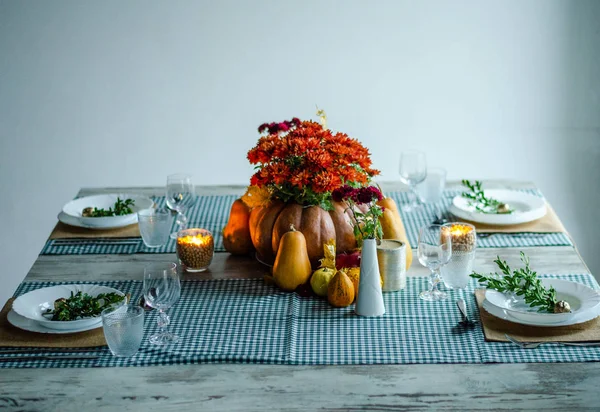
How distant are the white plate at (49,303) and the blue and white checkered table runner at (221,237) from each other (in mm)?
353

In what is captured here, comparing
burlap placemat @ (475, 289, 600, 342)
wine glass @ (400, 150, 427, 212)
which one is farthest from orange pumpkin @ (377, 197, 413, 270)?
wine glass @ (400, 150, 427, 212)

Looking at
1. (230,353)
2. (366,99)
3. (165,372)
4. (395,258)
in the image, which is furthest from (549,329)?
Result: (366,99)

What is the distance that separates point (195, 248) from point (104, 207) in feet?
2.19

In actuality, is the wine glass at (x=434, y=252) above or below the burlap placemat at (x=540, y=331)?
above

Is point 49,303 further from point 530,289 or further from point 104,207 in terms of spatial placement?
point 530,289

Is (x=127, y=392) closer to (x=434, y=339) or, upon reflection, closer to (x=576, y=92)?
(x=434, y=339)

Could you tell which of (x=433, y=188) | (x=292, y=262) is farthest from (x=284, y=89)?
(x=292, y=262)

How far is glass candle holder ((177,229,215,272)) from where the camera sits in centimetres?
202

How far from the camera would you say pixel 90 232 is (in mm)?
2336

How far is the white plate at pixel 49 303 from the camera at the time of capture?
64.7 inches

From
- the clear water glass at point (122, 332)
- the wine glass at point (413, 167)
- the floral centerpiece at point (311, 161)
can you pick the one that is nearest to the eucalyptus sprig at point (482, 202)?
the wine glass at point (413, 167)

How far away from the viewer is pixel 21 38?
3885 millimetres

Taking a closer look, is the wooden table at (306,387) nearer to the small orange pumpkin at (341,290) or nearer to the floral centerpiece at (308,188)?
the small orange pumpkin at (341,290)

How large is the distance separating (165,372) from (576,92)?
119 inches
